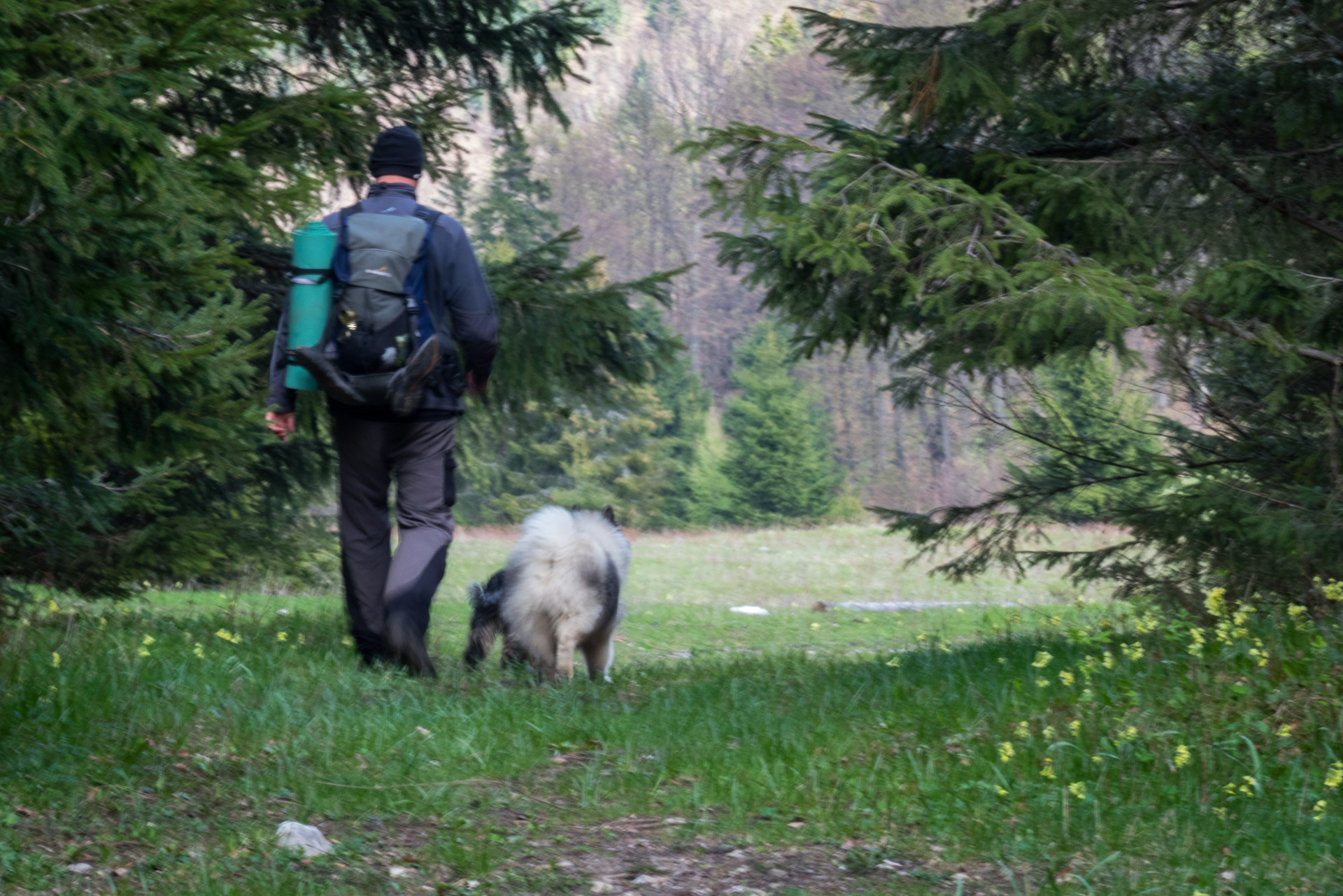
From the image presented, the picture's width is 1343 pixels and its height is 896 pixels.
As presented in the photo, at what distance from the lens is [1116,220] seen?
6.10 meters

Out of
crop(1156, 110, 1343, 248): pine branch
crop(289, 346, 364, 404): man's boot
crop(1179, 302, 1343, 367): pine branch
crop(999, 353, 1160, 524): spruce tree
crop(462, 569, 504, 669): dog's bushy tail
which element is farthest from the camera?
crop(999, 353, 1160, 524): spruce tree

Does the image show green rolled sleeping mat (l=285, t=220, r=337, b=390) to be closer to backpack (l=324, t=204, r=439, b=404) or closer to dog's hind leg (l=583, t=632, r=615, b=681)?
backpack (l=324, t=204, r=439, b=404)

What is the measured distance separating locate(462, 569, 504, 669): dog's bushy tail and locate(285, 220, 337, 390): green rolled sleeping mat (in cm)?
176

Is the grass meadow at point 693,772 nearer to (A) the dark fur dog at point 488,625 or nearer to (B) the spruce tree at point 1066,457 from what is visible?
(A) the dark fur dog at point 488,625

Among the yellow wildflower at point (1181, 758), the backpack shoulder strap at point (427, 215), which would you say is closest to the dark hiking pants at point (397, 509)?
the backpack shoulder strap at point (427, 215)

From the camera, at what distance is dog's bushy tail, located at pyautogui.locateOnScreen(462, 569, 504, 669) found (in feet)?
20.3

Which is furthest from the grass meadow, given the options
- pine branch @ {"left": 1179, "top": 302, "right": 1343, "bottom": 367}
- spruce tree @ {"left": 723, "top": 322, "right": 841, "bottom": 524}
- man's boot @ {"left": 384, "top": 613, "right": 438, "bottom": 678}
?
spruce tree @ {"left": 723, "top": 322, "right": 841, "bottom": 524}

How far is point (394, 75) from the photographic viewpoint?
9219mm

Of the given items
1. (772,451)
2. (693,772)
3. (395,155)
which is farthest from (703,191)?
(693,772)

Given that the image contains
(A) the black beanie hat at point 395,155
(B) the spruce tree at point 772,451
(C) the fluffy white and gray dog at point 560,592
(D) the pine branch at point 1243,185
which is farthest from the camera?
(B) the spruce tree at point 772,451

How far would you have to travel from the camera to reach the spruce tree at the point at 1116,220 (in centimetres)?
525

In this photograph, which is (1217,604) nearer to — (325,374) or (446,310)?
(446,310)

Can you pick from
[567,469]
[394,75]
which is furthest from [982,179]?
[567,469]

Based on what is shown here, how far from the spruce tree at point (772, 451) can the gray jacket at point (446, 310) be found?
29986 millimetres
